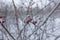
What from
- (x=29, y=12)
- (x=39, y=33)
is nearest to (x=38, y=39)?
(x=39, y=33)

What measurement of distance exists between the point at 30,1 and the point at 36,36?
0.36 metres

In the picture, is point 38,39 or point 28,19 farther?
point 38,39

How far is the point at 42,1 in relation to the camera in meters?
2.62

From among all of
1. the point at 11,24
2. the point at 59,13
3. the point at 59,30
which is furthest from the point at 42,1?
the point at 59,13

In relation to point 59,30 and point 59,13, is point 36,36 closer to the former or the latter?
point 59,30

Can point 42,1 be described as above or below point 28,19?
below

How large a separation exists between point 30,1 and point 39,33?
32cm

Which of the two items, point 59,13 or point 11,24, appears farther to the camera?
point 59,13

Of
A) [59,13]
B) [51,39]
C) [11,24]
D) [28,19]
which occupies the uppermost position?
[28,19]

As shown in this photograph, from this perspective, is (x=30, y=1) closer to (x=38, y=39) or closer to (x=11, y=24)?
(x=38, y=39)

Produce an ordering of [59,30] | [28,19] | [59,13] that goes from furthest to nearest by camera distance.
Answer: [59,13] → [59,30] → [28,19]

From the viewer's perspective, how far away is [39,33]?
2.01 meters

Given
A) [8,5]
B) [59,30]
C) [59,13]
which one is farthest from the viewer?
[59,13]

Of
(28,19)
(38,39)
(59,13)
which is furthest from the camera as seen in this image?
(59,13)
